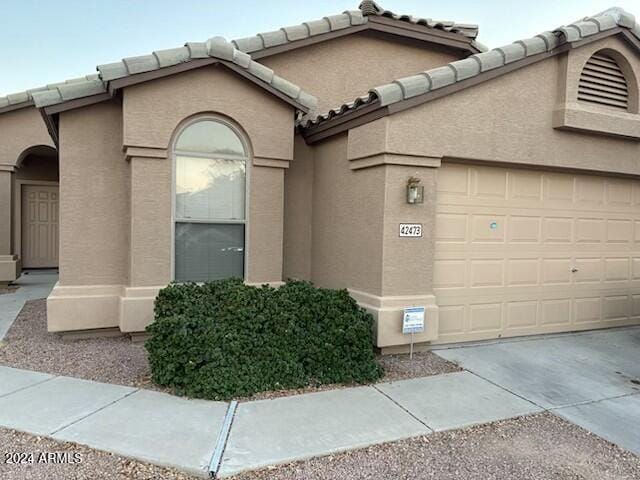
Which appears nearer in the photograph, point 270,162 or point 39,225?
point 270,162

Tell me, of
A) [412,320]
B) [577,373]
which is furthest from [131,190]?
[577,373]

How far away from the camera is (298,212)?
734cm

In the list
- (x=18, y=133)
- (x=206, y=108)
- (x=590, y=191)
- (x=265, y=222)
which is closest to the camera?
(x=206, y=108)

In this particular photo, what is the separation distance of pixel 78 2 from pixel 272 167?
8.82 metres

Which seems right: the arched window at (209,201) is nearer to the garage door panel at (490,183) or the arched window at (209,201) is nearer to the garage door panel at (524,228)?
the garage door panel at (490,183)

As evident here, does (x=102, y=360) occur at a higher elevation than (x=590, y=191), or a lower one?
lower

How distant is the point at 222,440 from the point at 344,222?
3.67 metres

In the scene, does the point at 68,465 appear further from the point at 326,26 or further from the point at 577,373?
the point at 326,26

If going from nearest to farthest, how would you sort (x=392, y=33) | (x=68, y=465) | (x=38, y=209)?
(x=68, y=465), (x=392, y=33), (x=38, y=209)

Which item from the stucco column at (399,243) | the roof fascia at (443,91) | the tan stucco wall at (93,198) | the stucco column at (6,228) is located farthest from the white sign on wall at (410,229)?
the stucco column at (6,228)

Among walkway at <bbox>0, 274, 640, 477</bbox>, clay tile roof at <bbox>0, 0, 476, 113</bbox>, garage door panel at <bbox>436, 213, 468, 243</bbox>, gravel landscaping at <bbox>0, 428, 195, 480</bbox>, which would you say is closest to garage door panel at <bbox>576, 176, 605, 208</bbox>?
garage door panel at <bbox>436, 213, 468, 243</bbox>

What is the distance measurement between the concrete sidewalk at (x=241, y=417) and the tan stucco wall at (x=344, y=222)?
1712mm

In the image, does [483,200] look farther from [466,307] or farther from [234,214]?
[234,214]

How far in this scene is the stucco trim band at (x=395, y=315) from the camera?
5.57m
